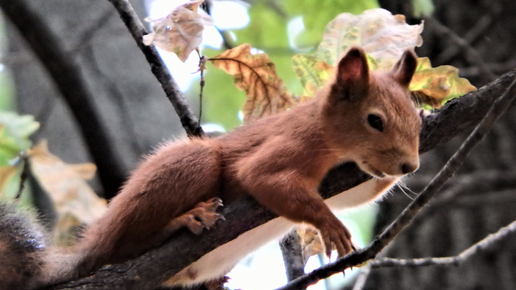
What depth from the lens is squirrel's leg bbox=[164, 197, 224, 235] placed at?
2.06 m

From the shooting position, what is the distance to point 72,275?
2.24 metres

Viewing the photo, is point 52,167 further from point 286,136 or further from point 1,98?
point 1,98

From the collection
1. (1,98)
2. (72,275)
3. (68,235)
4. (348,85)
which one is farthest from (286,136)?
(1,98)

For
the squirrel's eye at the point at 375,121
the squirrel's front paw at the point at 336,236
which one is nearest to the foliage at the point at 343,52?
the squirrel's eye at the point at 375,121

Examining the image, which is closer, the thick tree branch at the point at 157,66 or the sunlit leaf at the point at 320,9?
the thick tree branch at the point at 157,66

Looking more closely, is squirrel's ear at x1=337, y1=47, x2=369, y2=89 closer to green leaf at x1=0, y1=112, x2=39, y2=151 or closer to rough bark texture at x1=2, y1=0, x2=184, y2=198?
rough bark texture at x1=2, y1=0, x2=184, y2=198

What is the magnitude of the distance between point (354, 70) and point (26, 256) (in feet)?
5.03

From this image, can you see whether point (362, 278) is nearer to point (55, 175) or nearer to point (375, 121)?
point (375, 121)

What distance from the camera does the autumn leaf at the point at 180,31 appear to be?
7.12ft

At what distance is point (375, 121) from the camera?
2.24 meters

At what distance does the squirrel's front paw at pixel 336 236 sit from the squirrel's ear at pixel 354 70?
59 cm

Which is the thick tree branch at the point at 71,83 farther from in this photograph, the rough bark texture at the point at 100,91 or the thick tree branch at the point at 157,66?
the thick tree branch at the point at 157,66

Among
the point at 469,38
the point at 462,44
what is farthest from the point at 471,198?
the point at 469,38

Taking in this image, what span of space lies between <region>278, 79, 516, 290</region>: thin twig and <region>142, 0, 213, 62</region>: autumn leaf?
95cm
